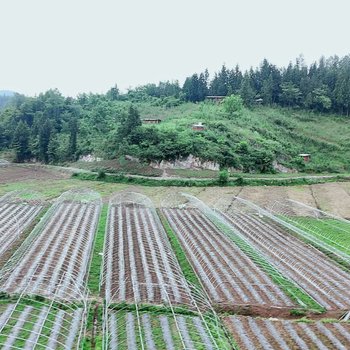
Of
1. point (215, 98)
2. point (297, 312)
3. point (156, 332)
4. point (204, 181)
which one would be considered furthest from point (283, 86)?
point (156, 332)

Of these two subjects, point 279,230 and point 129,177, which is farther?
point 129,177

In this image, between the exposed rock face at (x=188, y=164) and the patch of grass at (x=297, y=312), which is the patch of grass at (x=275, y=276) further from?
the exposed rock face at (x=188, y=164)

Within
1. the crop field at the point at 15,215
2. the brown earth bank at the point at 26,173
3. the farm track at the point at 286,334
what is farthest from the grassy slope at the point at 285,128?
the farm track at the point at 286,334

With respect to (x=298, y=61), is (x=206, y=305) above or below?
below

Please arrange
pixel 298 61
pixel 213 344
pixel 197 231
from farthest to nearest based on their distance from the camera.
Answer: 1. pixel 298 61
2. pixel 197 231
3. pixel 213 344

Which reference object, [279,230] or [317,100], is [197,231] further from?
[317,100]

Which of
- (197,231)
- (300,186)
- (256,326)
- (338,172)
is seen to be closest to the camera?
(256,326)

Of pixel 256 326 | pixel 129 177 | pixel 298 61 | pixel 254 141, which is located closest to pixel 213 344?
pixel 256 326

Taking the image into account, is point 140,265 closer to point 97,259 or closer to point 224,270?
point 97,259
